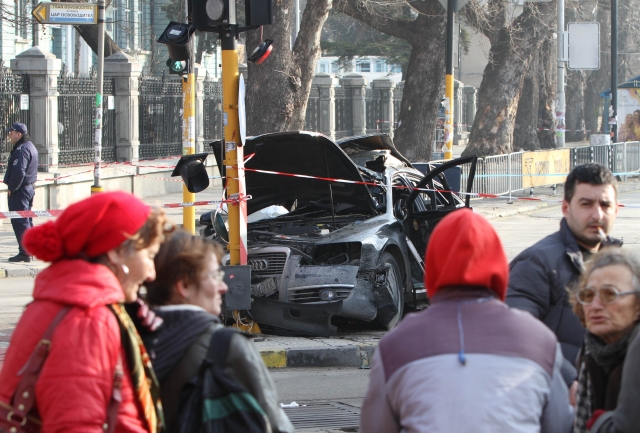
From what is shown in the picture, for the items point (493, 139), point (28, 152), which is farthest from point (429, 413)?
point (493, 139)

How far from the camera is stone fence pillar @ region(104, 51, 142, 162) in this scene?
2450cm

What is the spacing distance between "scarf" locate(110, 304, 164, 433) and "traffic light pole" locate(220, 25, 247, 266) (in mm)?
6228

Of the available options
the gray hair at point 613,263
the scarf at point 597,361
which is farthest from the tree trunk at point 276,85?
the scarf at point 597,361

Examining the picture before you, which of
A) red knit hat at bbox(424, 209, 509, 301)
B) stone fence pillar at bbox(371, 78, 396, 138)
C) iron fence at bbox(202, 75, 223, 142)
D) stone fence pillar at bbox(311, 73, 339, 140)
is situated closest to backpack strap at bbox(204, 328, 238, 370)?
red knit hat at bbox(424, 209, 509, 301)

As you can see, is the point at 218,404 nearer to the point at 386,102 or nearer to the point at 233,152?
the point at 233,152

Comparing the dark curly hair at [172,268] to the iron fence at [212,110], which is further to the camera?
the iron fence at [212,110]

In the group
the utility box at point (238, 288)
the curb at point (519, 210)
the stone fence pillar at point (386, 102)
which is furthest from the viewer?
the stone fence pillar at point (386, 102)

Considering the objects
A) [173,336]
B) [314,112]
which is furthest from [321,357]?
[314,112]

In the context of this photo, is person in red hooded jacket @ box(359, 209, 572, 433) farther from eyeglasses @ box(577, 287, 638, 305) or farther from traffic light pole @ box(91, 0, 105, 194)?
traffic light pole @ box(91, 0, 105, 194)

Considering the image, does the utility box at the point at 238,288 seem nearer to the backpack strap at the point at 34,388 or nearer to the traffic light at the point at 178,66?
the traffic light at the point at 178,66

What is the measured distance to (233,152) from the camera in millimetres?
9094

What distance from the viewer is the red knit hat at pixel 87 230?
2.70 m

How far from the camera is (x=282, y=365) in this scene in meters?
8.59

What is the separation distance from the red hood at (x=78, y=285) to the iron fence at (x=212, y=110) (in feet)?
84.2
